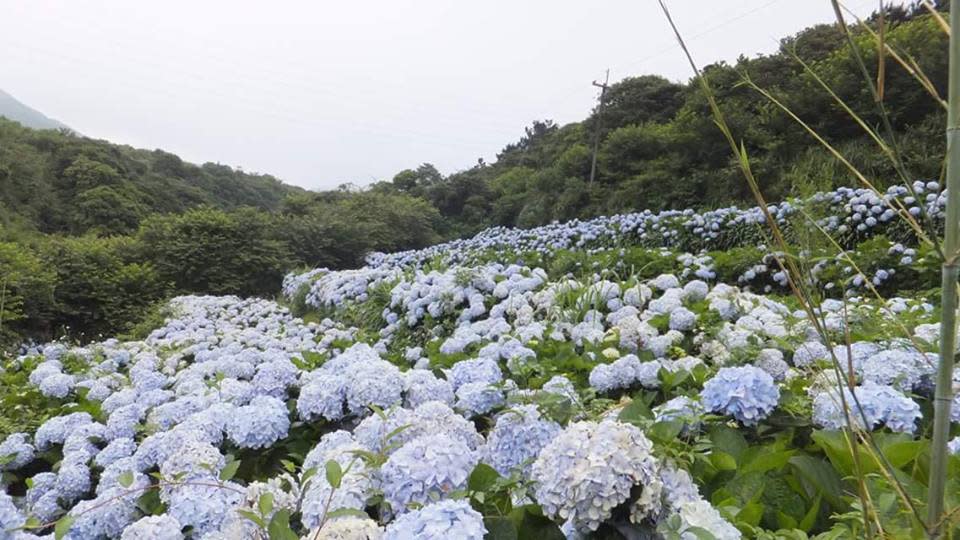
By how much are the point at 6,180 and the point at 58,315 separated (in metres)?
13.3

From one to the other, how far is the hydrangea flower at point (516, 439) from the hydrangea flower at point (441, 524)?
389mm

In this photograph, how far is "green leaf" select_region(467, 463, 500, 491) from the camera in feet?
3.52

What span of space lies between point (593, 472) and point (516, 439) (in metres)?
0.44

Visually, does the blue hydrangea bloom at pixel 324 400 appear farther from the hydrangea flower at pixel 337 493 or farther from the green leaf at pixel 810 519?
the green leaf at pixel 810 519

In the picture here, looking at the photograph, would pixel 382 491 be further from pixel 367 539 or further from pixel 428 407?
pixel 428 407

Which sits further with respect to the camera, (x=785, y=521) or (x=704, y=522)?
(x=785, y=521)

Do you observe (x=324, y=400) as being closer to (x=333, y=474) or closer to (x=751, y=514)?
(x=333, y=474)

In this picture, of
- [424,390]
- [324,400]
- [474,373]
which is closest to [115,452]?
[324,400]

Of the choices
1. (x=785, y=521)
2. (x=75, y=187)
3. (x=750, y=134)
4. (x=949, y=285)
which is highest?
(x=75, y=187)

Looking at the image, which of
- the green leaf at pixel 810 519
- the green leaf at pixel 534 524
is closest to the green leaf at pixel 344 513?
the green leaf at pixel 534 524

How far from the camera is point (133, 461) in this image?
5.17 feet

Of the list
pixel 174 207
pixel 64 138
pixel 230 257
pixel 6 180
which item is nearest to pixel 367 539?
pixel 230 257

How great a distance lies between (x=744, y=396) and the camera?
1.33m

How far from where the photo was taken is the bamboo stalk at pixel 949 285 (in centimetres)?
50
